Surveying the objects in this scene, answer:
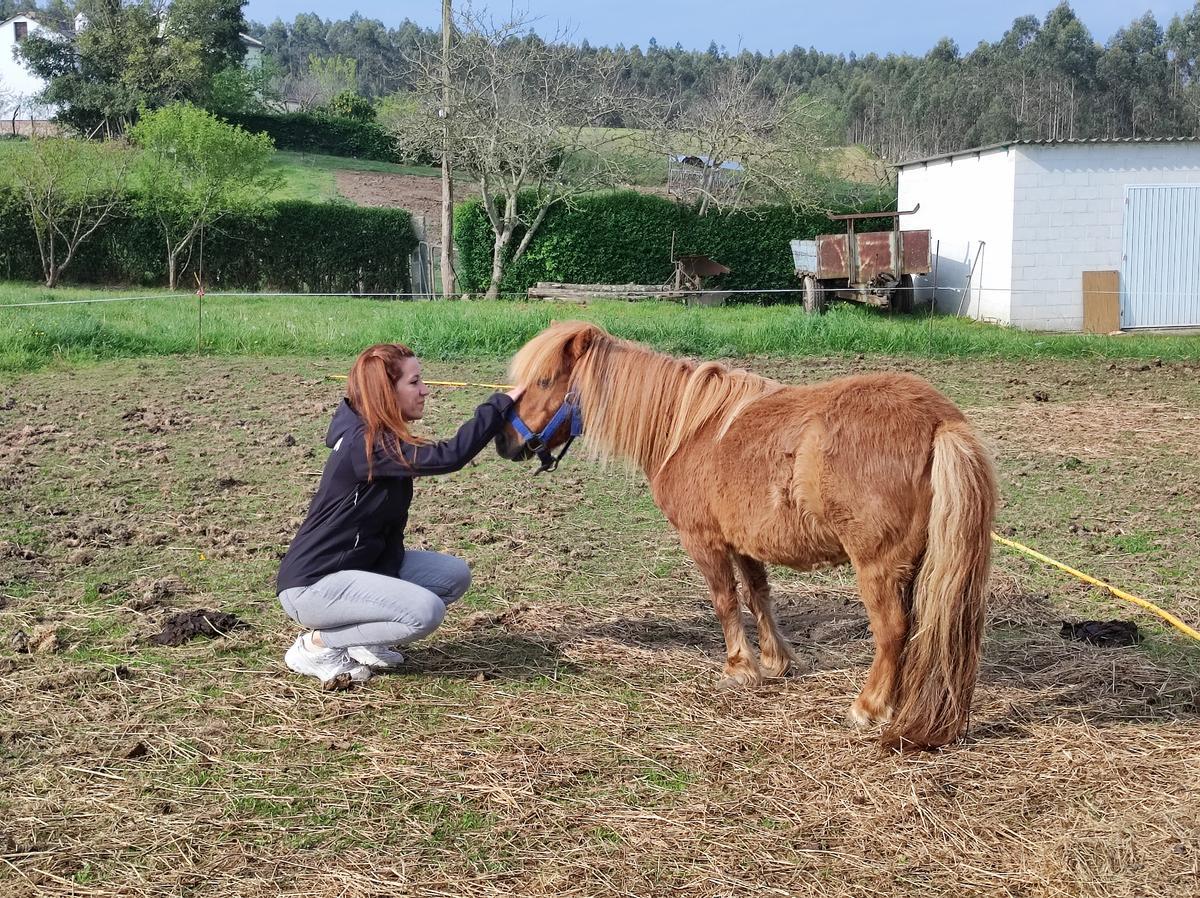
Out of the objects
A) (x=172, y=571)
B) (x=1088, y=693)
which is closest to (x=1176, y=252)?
(x=1088, y=693)

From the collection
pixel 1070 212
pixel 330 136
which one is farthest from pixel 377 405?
pixel 330 136

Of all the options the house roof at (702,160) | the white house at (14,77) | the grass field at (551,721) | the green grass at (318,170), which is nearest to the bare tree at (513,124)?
the house roof at (702,160)

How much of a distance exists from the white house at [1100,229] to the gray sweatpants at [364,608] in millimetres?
18482

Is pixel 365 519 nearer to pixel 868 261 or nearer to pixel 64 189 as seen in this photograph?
pixel 868 261

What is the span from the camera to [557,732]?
12.6ft

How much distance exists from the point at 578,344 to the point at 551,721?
1.54m

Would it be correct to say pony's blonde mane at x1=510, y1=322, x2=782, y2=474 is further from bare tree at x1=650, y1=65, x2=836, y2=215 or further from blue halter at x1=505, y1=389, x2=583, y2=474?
bare tree at x1=650, y1=65, x2=836, y2=215

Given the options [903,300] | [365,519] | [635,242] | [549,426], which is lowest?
[365,519]

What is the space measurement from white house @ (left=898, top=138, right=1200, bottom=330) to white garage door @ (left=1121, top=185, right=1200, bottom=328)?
0.8 inches

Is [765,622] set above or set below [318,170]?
below

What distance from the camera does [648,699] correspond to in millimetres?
4176

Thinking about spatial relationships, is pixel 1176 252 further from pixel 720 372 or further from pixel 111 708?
pixel 111 708

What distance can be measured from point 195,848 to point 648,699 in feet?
5.97

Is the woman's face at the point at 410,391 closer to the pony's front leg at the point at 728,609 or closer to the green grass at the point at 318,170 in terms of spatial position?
the pony's front leg at the point at 728,609
